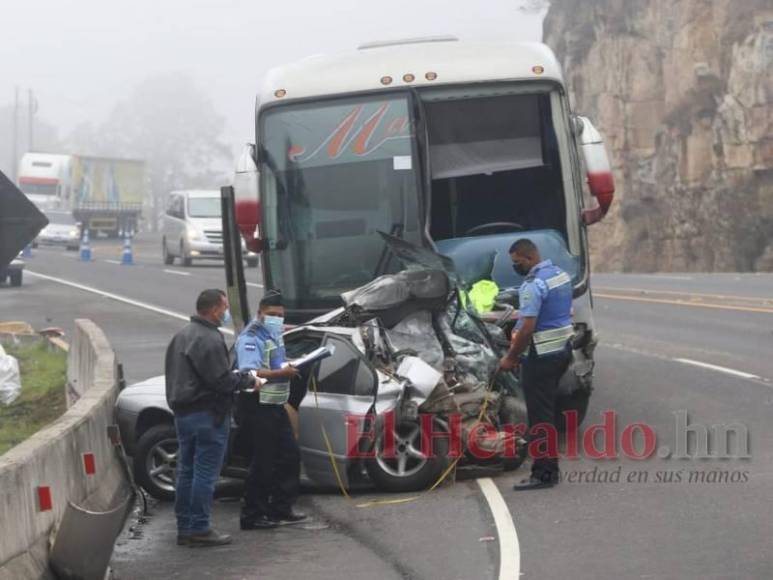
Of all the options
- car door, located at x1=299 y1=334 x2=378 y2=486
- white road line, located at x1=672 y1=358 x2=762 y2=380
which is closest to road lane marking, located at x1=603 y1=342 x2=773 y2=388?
white road line, located at x1=672 y1=358 x2=762 y2=380

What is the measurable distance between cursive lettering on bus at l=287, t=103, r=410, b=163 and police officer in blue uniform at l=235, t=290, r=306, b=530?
3476mm

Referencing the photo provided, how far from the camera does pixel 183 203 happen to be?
42.8m

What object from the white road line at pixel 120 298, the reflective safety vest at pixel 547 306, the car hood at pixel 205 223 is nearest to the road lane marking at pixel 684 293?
the white road line at pixel 120 298

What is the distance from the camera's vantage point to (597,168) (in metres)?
13.3

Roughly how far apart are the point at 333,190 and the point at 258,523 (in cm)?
421

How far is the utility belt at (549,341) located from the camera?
1105 cm

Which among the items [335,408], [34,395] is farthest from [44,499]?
[34,395]

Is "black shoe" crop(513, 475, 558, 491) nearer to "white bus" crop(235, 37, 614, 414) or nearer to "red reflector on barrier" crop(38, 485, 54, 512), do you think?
"white bus" crop(235, 37, 614, 414)

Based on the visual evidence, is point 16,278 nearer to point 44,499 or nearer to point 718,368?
point 718,368

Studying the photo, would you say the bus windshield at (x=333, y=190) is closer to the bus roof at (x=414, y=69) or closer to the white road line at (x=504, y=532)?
A: the bus roof at (x=414, y=69)

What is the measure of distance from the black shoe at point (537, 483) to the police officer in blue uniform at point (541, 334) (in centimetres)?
15

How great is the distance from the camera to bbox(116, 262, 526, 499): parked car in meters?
11.0

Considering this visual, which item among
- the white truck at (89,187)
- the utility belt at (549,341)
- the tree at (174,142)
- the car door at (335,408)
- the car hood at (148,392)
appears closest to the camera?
the car door at (335,408)

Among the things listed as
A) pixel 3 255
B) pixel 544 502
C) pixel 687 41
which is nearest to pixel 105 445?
pixel 3 255
